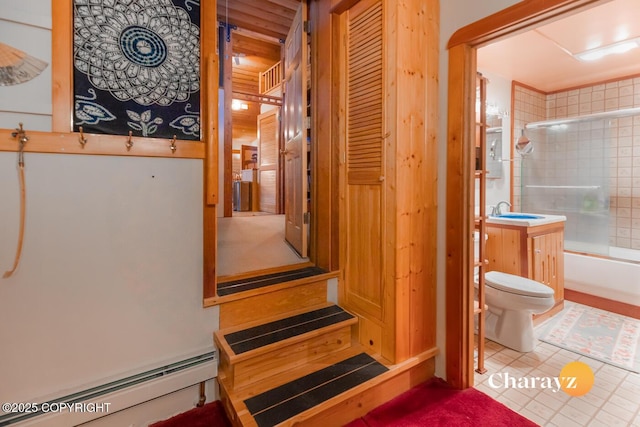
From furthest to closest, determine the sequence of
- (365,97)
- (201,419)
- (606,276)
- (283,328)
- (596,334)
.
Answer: (606,276)
(596,334)
(365,97)
(283,328)
(201,419)

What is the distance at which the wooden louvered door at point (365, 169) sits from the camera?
5.58ft

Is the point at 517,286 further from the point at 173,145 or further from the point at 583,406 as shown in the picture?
the point at 173,145

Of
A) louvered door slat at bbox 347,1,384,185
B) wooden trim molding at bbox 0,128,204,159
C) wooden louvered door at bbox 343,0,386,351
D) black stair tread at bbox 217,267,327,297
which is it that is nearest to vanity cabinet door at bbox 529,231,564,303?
wooden louvered door at bbox 343,0,386,351

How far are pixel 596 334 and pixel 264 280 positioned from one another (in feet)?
9.15

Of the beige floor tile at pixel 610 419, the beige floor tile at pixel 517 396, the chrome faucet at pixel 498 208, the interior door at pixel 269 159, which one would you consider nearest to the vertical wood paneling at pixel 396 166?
the beige floor tile at pixel 517 396

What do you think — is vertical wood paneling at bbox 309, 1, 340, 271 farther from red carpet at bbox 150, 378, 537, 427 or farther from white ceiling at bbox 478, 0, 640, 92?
white ceiling at bbox 478, 0, 640, 92

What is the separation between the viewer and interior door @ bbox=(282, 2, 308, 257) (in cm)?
232

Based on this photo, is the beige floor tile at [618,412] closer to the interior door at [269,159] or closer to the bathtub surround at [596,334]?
the bathtub surround at [596,334]

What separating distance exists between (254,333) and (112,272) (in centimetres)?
77

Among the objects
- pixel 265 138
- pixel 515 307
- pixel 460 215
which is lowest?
pixel 515 307

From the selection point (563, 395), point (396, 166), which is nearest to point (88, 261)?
point (396, 166)

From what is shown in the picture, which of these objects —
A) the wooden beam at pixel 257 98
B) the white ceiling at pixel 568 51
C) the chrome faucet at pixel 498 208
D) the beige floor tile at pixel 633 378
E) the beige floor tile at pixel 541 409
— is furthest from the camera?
the wooden beam at pixel 257 98

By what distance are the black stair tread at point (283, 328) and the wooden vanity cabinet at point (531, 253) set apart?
176cm

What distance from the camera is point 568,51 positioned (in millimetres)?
2771
